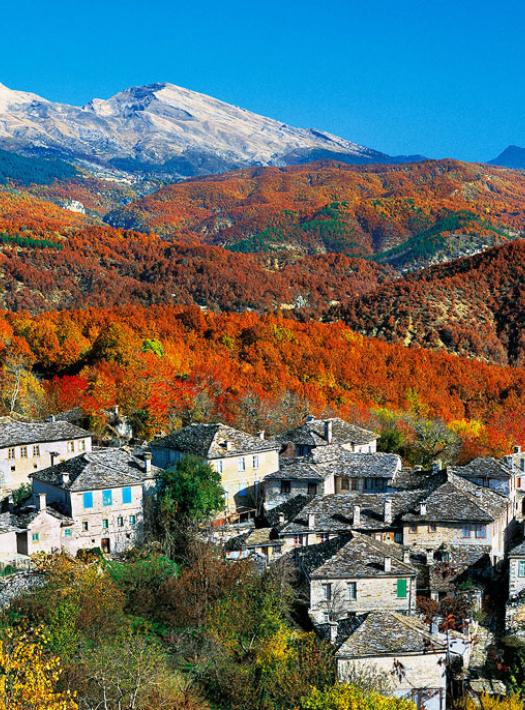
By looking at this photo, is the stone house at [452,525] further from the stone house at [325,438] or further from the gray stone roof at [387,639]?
the stone house at [325,438]

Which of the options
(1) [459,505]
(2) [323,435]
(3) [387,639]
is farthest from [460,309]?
(3) [387,639]

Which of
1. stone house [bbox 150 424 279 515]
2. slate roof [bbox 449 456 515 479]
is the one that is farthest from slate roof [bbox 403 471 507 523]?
stone house [bbox 150 424 279 515]

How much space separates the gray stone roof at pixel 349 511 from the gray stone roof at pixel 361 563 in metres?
3.66

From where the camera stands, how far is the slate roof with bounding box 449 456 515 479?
4969 cm

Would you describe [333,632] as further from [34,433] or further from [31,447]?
[34,433]

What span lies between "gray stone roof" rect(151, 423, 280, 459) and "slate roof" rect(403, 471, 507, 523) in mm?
10943

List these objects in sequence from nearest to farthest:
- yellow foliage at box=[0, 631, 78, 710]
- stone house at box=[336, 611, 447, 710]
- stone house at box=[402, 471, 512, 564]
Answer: yellow foliage at box=[0, 631, 78, 710] → stone house at box=[336, 611, 447, 710] → stone house at box=[402, 471, 512, 564]

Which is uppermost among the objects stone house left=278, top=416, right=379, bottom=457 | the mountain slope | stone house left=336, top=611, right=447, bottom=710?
the mountain slope

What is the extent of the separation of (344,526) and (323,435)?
47.7ft

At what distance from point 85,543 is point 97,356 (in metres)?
37.8

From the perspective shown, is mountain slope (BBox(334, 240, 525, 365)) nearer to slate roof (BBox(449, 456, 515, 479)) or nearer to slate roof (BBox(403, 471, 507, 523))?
slate roof (BBox(449, 456, 515, 479))

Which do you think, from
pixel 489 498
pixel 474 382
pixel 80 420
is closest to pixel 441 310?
pixel 474 382

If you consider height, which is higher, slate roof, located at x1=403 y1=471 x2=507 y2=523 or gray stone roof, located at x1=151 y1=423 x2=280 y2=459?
gray stone roof, located at x1=151 y1=423 x2=280 y2=459

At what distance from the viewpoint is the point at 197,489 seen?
4762 cm
